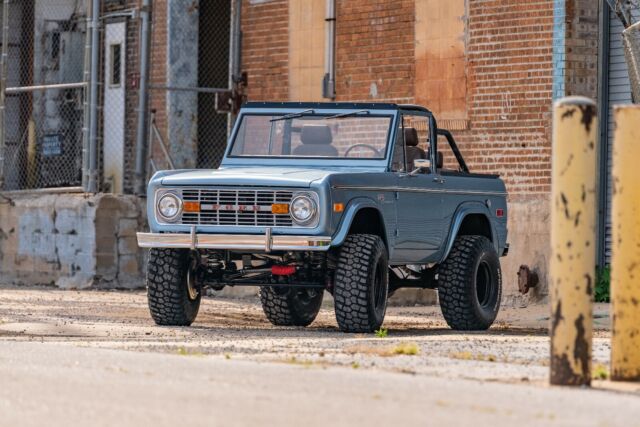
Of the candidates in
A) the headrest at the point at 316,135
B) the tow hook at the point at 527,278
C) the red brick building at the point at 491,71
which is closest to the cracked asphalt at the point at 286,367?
the headrest at the point at 316,135

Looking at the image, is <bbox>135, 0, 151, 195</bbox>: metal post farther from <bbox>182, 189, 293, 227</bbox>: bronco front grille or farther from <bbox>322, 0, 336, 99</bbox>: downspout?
<bbox>182, 189, 293, 227</bbox>: bronco front grille

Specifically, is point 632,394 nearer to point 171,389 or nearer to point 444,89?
point 171,389

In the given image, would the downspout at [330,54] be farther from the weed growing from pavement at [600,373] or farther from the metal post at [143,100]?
the weed growing from pavement at [600,373]

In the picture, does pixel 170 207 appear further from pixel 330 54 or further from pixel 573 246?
pixel 330 54

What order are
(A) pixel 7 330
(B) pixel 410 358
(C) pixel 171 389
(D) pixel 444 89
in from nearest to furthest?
1. (C) pixel 171 389
2. (B) pixel 410 358
3. (A) pixel 7 330
4. (D) pixel 444 89

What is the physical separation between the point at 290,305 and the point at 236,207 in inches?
77.4

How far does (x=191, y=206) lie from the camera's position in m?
13.8

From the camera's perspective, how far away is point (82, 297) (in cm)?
1975

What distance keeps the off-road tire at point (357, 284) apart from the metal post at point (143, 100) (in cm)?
849

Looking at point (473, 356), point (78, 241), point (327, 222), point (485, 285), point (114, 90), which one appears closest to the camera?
point (473, 356)

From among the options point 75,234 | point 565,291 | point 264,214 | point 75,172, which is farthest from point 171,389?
point 75,172

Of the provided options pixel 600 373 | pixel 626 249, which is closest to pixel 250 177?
pixel 600 373

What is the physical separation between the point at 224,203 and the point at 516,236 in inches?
238

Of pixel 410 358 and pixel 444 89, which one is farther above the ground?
pixel 444 89
